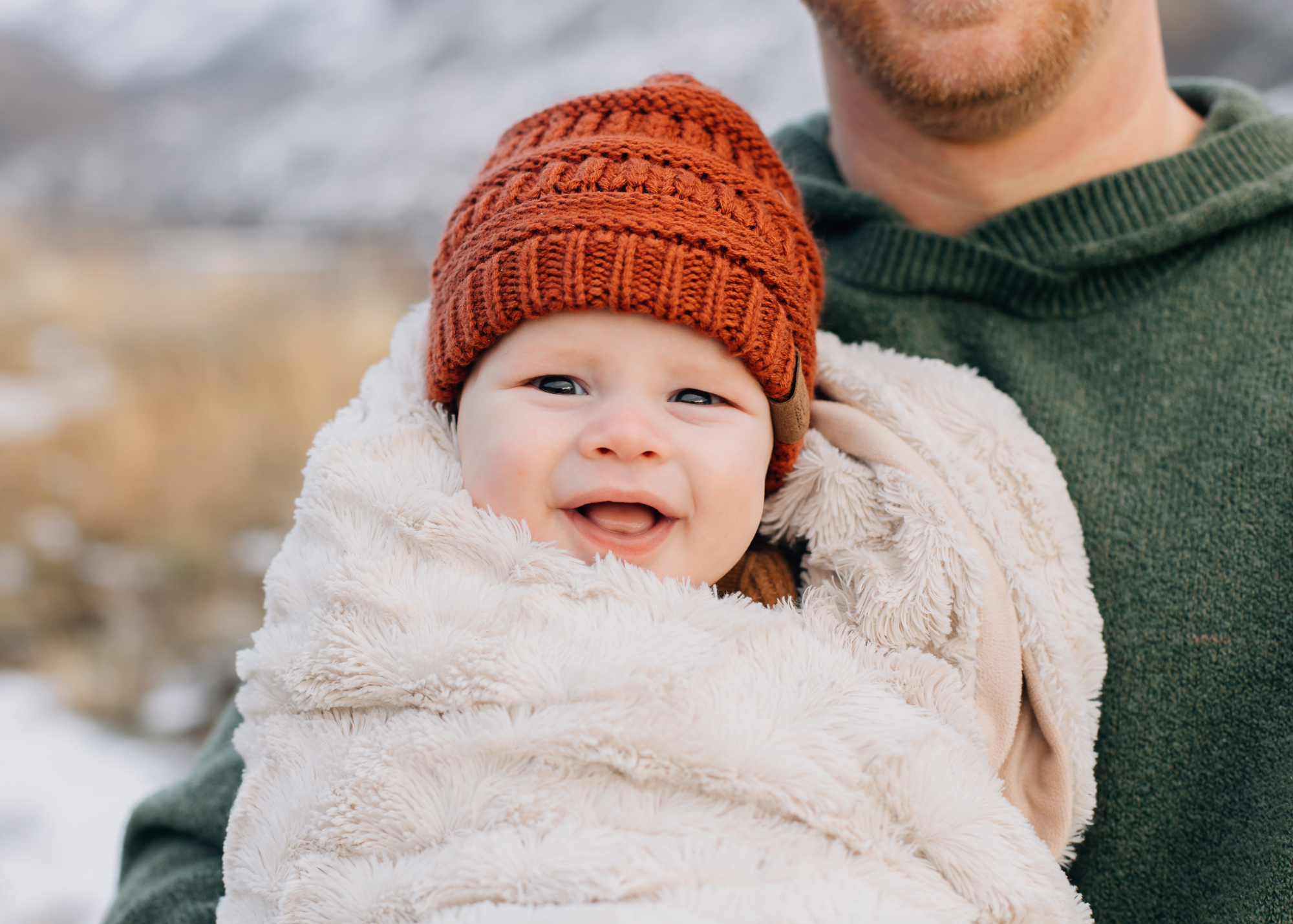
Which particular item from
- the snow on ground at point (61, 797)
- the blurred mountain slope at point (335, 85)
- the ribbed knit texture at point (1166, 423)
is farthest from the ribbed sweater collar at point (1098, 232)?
the blurred mountain slope at point (335, 85)

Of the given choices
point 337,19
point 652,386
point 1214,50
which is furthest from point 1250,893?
point 337,19

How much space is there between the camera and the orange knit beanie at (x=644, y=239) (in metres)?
1.07

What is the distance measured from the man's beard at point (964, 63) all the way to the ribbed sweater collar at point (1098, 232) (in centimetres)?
15

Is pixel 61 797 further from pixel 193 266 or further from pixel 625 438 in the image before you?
pixel 193 266

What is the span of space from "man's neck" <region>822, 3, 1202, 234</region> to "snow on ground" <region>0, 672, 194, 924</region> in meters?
2.23

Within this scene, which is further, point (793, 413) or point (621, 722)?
point (793, 413)

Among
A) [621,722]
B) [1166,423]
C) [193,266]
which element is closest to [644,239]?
[621,722]

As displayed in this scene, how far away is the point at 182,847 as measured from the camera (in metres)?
1.38

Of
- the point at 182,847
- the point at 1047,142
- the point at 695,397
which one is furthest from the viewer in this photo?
the point at 1047,142

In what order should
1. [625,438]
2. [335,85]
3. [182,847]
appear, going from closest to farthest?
[625,438] → [182,847] → [335,85]

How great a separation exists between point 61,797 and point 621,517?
2574 mm

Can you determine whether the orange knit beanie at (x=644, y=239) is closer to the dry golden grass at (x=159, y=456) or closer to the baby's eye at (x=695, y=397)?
the baby's eye at (x=695, y=397)

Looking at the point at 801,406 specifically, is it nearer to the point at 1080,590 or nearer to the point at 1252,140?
the point at 1080,590

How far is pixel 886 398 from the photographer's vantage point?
4.04 feet
